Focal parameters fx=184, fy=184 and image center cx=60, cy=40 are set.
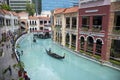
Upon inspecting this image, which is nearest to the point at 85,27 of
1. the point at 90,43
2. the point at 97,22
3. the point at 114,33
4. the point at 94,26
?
the point at 94,26

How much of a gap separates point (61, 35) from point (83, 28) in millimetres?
10384

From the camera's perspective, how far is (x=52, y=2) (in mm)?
107625

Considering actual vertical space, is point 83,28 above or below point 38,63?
above

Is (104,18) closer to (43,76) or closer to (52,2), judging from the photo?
(43,76)

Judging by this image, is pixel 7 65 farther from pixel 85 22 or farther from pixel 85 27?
pixel 85 22

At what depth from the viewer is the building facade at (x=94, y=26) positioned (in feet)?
74.9

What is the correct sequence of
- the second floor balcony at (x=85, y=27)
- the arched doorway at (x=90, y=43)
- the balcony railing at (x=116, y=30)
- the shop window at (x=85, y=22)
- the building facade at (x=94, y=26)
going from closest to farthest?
the balcony railing at (x=116, y=30)
the building facade at (x=94, y=26)
the arched doorway at (x=90, y=43)
the second floor balcony at (x=85, y=27)
the shop window at (x=85, y=22)

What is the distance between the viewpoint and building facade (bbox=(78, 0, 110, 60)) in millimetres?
22844

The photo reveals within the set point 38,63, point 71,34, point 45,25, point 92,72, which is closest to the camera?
point 92,72

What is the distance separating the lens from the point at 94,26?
25.4 meters

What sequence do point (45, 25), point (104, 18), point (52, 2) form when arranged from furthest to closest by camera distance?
point (52, 2), point (45, 25), point (104, 18)

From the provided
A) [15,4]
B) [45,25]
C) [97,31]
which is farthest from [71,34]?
[15,4]

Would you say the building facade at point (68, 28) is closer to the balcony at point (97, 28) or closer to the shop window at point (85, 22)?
the shop window at point (85, 22)

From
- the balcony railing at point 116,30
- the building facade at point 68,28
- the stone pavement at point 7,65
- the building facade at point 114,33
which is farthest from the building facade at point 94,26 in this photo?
the stone pavement at point 7,65
